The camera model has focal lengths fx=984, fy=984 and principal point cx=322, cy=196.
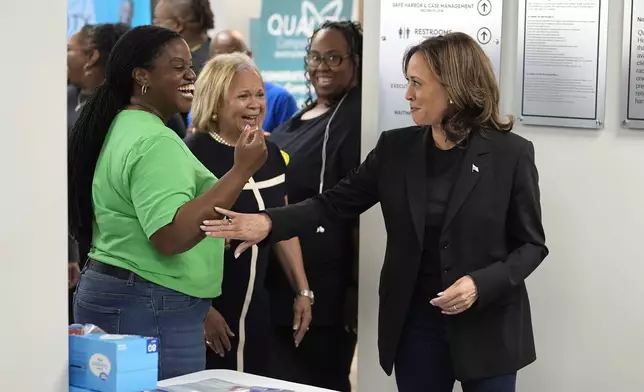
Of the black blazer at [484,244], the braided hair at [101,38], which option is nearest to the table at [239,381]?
the black blazer at [484,244]

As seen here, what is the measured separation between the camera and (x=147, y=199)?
2523 mm

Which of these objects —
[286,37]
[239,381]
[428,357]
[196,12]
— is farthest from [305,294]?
[286,37]

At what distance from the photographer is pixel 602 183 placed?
3.22 metres

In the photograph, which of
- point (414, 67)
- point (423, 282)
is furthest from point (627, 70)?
point (423, 282)

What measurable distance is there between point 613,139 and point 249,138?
1308 mm

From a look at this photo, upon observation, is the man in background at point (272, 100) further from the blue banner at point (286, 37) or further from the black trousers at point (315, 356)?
the black trousers at point (315, 356)

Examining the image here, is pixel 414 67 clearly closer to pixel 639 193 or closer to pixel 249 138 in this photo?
pixel 249 138

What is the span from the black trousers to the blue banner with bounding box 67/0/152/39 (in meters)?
2.60

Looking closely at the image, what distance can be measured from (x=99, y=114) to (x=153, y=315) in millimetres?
599

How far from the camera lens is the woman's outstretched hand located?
8.29 ft
